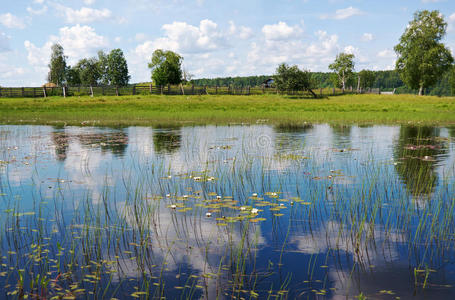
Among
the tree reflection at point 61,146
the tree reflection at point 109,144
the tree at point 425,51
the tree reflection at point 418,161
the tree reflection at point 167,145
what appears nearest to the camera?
the tree reflection at point 418,161

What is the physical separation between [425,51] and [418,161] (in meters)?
75.5

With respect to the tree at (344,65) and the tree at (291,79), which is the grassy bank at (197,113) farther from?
the tree at (344,65)

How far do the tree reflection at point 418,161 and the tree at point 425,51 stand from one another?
65299mm

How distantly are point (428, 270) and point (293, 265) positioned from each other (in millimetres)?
2002

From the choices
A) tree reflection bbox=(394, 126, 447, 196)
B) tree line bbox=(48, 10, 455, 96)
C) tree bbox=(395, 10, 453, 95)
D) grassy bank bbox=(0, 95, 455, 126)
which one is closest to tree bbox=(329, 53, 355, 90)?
tree line bbox=(48, 10, 455, 96)

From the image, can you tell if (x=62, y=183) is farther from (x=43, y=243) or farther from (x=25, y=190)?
(x=43, y=243)

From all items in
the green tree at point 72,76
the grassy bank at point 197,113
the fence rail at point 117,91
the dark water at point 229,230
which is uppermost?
the green tree at point 72,76

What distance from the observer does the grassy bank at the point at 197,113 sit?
3625 centimetres

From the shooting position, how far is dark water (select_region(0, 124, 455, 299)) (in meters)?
5.29

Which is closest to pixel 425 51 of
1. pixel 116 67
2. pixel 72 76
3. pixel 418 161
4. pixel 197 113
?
pixel 197 113

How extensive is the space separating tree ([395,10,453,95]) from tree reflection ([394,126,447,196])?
214 feet

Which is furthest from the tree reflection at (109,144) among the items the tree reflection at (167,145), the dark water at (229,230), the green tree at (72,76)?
the green tree at (72,76)

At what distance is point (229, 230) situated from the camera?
724 centimetres

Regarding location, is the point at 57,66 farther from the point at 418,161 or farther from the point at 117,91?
the point at 418,161
